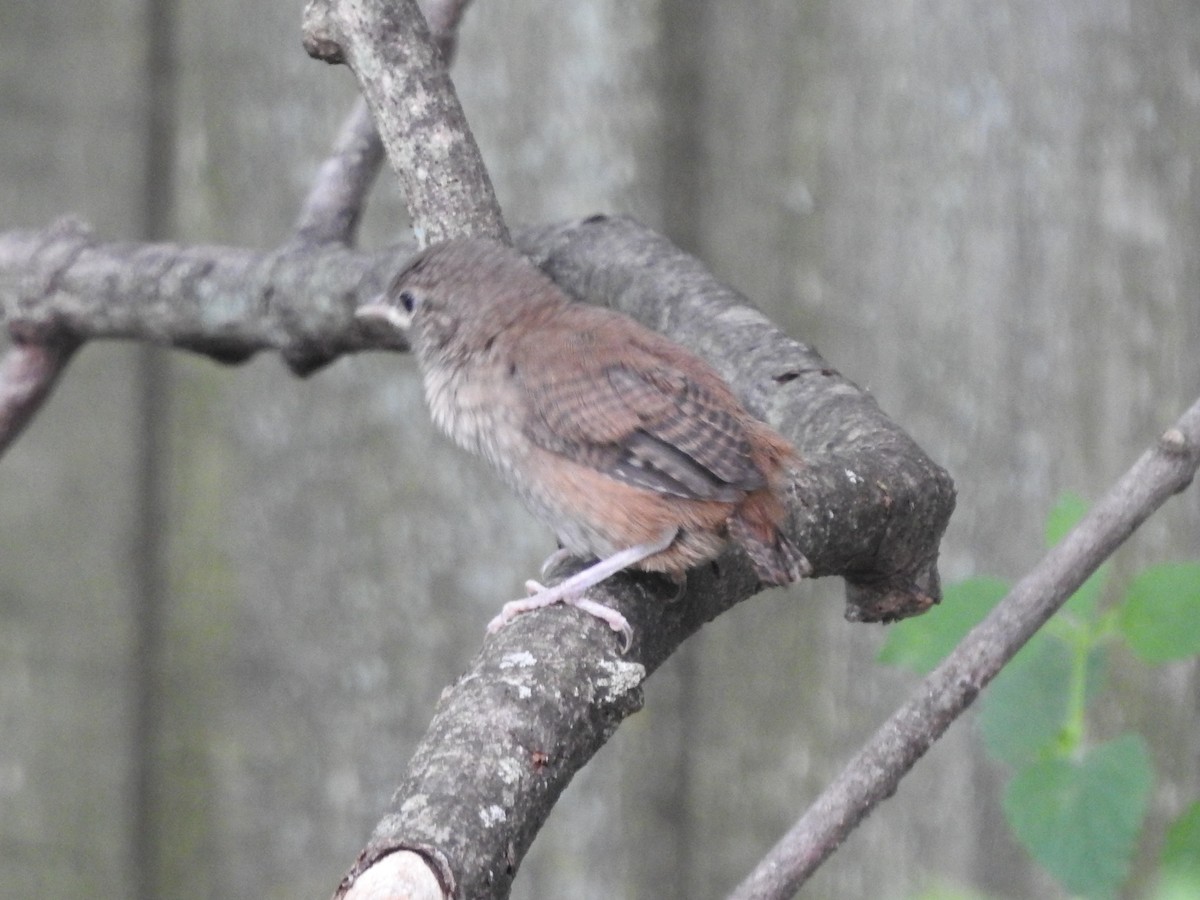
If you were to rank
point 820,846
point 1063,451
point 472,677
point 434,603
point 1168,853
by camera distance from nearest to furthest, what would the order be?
1. point 472,677
2. point 820,846
3. point 1168,853
4. point 1063,451
5. point 434,603

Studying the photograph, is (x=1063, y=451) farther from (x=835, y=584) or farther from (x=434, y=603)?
(x=434, y=603)

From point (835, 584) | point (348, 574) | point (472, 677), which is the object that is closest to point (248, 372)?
point (348, 574)

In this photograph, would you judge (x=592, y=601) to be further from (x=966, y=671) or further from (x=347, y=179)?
(x=347, y=179)

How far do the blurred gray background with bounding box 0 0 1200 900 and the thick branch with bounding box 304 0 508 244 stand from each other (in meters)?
1.15

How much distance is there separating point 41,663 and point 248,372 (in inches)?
35.3

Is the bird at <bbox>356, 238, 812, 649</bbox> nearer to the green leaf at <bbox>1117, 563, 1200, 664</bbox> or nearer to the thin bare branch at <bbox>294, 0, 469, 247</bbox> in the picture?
the green leaf at <bbox>1117, 563, 1200, 664</bbox>

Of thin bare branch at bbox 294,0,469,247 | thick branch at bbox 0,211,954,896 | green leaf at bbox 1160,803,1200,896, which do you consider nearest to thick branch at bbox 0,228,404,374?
thick branch at bbox 0,211,954,896

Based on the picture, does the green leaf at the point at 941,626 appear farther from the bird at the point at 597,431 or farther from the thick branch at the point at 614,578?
the bird at the point at 597,431

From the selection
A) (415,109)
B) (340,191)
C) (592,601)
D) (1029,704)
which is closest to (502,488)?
(340,191)

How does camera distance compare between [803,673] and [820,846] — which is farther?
[803,673]

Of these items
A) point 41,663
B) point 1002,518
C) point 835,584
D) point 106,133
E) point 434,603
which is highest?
point 106,133

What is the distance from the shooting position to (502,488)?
11.8ft

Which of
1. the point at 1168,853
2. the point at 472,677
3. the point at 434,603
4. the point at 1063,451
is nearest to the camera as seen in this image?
the point at 472,677

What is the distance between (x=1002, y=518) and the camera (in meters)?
3.26
